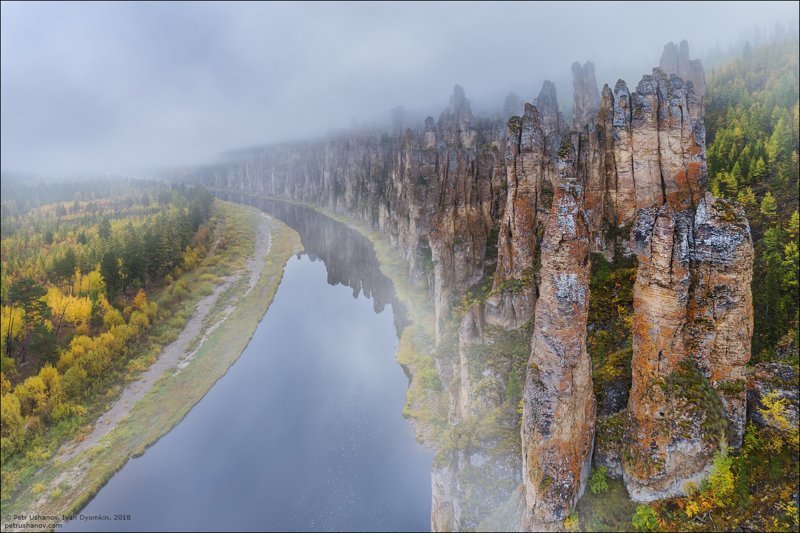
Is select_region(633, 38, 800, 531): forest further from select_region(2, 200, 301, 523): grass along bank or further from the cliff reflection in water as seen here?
select_region(2, 200, 301, 523): grass along bank

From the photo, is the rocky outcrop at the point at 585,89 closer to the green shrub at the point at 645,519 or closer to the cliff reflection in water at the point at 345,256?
the cliff reflection in water at the point at 345,256

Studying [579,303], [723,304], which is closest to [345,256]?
[579,303]

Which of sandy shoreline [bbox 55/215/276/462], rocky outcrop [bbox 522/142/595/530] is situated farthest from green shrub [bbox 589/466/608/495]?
sandy shoreline [bbox 55/215/276/462]

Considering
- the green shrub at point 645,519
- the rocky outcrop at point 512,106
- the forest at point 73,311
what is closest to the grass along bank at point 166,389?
the forest at point 73,311

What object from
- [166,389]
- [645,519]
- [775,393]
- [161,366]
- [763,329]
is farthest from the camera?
[161,366]

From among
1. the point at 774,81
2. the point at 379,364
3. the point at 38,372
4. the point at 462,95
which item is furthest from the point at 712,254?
the point at 774,81

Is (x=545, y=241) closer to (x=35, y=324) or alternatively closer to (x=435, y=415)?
(x=435, y=415)

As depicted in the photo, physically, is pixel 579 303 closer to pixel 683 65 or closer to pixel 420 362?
pixel 420 362
